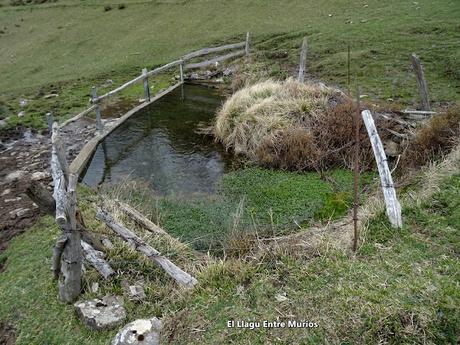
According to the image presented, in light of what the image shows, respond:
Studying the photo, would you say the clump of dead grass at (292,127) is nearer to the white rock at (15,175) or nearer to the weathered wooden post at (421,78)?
the weathered wooden post at (421,78)

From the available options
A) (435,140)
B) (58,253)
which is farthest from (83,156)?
(435,140)

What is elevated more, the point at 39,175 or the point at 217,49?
the point at 217,49

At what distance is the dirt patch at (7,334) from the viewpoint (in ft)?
18.1

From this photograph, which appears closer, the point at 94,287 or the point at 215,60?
the point at 94,287

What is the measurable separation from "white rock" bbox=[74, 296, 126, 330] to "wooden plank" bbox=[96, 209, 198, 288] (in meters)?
0.70

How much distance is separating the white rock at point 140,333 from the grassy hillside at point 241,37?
9.94 metres

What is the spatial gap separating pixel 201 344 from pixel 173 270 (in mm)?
1288

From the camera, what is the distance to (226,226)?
7484 mm

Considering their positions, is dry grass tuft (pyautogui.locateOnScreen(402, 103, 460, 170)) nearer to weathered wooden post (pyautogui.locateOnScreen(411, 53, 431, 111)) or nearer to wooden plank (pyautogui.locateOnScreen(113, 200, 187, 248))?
weathered wooden post (pyautogui.locateOnScreen(411, 53, 431, 111))

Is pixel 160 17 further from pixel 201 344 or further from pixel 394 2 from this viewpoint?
pixel 201 344

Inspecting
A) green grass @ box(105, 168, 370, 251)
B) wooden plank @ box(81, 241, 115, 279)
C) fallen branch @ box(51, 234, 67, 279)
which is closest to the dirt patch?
fallen branch @ box(51, 234, 67, 279)

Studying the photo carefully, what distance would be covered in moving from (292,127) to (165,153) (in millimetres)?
3266

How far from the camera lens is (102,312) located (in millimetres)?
5414

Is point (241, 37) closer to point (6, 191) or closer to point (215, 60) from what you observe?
point (215, 60)
